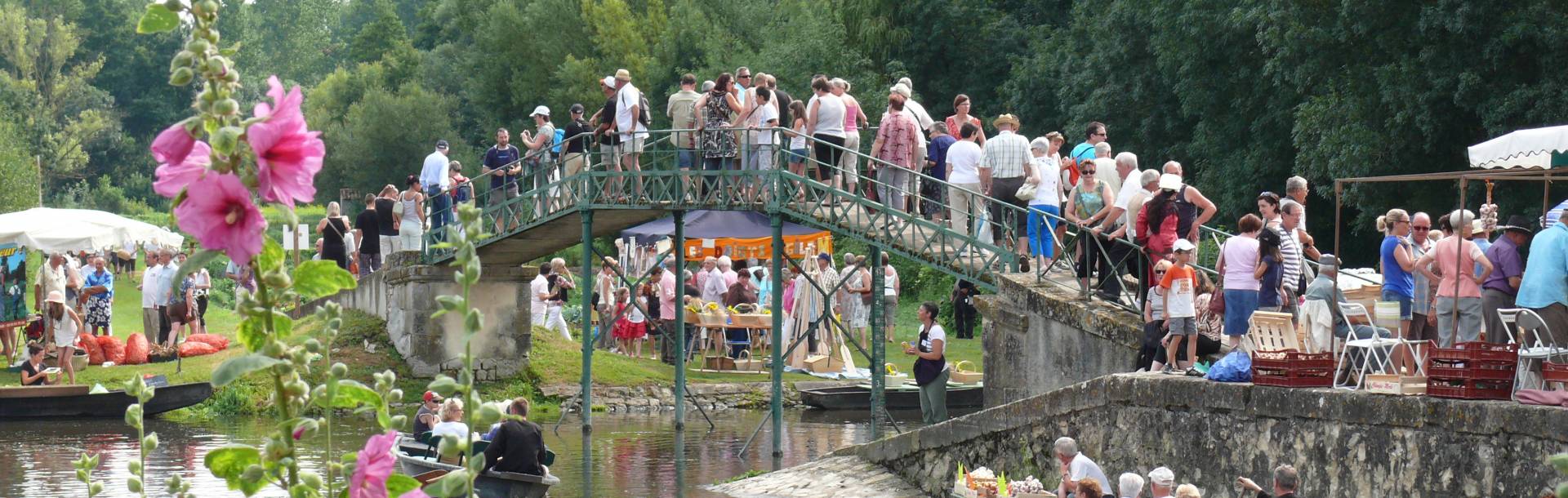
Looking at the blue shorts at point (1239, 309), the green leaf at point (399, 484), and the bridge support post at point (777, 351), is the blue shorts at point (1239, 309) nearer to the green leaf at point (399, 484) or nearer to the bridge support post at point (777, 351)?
the bridge support post at point (777, 351)

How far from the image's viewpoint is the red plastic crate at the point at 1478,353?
38.3ft

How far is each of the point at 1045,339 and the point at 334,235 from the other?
46.9ft

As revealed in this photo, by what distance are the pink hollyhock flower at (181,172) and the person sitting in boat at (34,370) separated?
2699 centimetres

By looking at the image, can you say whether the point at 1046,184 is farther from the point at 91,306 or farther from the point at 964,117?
the point at 91,306

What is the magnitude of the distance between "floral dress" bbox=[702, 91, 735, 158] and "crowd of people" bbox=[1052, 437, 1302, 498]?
26.0 ft

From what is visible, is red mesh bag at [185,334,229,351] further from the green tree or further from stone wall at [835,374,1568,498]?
the green tree

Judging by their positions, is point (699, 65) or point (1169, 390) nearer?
point (1169, 390)

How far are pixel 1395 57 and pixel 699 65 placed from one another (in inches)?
1145

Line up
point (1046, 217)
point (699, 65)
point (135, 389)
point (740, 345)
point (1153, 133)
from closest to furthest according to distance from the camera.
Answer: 1. point (135, 389)
2. point (1046, 217)
3. point (740, 345)
4. point (1153, 133)
5. point (699, 65)

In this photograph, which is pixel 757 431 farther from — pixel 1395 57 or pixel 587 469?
pixel 1395 57

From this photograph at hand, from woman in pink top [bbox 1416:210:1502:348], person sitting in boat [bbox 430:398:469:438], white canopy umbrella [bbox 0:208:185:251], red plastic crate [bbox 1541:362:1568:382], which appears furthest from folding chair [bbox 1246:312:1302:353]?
white canopy umbrella [bbox 0:208:185:251]

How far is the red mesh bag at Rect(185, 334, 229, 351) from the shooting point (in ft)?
99.8

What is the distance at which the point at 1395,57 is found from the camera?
30.4 meters

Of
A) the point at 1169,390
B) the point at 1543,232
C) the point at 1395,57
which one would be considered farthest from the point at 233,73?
the point at 1395,57
